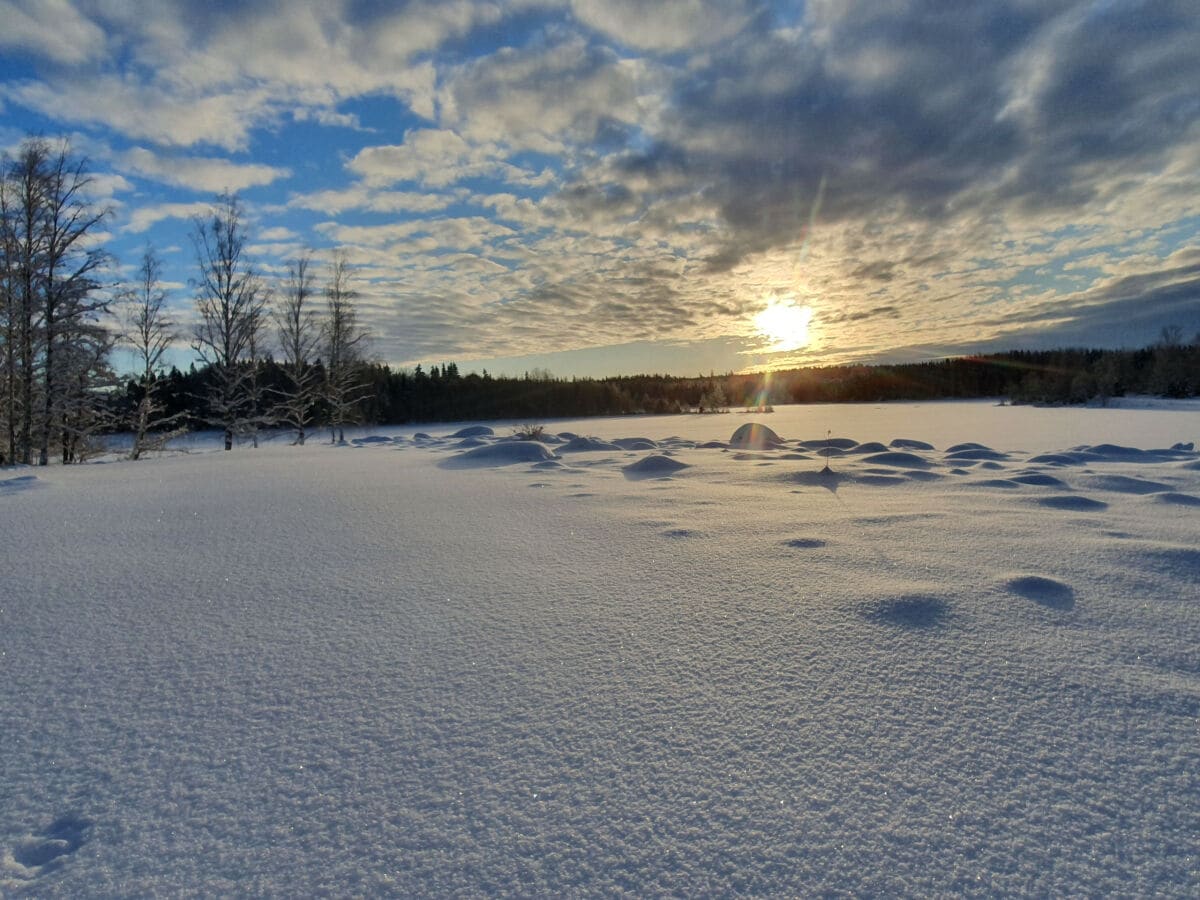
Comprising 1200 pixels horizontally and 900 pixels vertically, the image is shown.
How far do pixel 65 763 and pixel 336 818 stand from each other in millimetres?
989

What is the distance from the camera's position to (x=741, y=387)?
8462cm

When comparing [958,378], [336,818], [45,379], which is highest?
[958,378]

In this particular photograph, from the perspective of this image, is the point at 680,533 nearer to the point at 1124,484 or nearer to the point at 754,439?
the point at 1124,484

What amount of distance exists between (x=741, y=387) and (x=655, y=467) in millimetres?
80082

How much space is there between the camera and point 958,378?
78.1 meters

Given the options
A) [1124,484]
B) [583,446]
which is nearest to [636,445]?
[583,446]

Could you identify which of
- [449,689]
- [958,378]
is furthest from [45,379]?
[958,378]

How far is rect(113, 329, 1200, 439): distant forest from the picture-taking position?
40.9 meters

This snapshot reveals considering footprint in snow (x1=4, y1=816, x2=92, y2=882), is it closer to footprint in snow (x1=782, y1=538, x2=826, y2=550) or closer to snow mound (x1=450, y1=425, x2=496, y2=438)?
footprint in snow (x1=782, y1=538, x2=826, y2=550)

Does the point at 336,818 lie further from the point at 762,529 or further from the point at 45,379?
the point at 45,379

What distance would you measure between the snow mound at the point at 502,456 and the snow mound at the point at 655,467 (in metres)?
1.90

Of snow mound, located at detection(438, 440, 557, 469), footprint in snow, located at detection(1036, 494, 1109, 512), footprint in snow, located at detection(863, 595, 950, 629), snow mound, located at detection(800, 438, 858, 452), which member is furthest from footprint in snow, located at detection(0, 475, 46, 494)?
snow mound, located at detection(800, 438, 858, 452)

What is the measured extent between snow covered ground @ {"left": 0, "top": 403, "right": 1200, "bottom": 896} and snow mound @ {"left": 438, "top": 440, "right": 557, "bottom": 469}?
506cm

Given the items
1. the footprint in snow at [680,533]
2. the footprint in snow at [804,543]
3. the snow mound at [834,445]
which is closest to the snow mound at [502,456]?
the footprint in snow at [680,533]
